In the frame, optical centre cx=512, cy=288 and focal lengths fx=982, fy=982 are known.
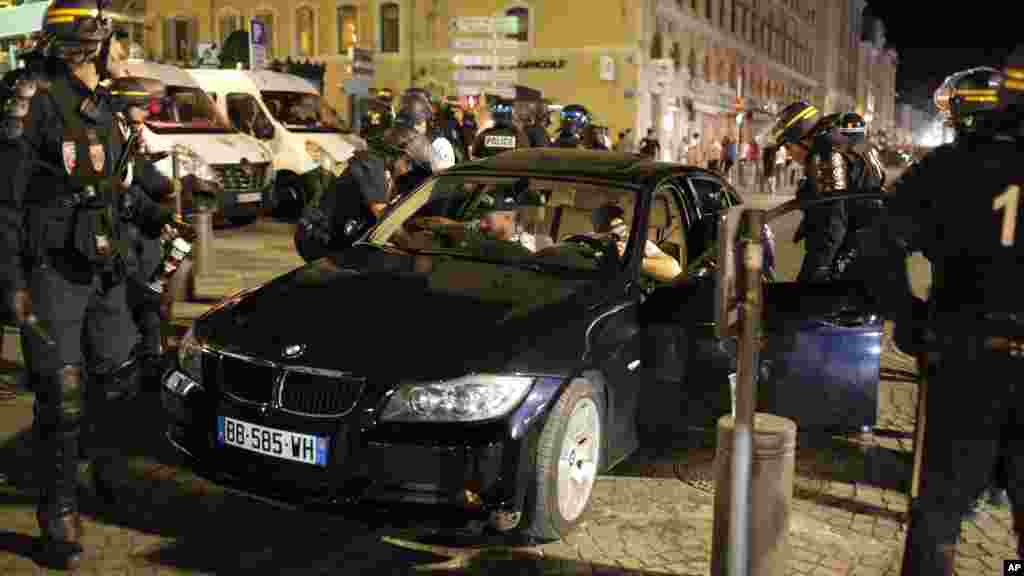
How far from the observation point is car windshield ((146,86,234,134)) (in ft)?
45.9

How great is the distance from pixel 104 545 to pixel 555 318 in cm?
204

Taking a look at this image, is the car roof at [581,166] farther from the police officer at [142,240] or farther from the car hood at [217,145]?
the car hood at [217,145]

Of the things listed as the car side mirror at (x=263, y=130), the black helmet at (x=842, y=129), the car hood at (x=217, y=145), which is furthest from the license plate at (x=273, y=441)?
the car side mirror at (x=263, y=130)

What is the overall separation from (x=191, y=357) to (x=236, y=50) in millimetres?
22037

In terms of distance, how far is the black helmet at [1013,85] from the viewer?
8.92 ft

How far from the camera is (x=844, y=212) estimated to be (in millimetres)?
6164

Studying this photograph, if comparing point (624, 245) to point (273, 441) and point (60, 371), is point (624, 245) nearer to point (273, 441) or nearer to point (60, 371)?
point (273, 441)

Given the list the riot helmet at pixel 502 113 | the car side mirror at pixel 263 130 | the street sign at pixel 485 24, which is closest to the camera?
the riot helmet at pixel 502 113

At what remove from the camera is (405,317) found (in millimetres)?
4055

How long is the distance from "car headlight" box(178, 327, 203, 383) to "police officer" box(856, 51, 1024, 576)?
8.83 feet

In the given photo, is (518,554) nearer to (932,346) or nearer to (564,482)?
(564,482)

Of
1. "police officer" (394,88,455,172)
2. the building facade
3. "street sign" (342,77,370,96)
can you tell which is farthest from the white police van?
the building facade

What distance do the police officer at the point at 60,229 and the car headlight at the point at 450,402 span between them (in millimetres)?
1297

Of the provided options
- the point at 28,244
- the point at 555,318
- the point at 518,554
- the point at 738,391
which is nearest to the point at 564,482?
the point at 518,554
